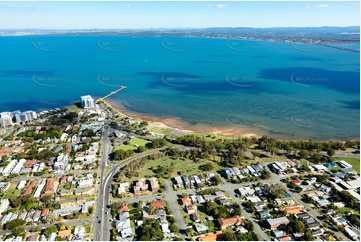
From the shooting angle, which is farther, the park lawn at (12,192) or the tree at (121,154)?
the tree at (121,154)

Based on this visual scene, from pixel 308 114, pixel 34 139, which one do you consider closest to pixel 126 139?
pixel 34 139

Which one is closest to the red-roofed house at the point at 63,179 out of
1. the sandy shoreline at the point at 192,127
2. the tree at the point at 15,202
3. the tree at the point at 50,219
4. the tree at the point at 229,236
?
the tree at the point at 15,202

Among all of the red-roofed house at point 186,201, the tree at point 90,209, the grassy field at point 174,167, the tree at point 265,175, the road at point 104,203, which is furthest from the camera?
the grassy field at point 174,167

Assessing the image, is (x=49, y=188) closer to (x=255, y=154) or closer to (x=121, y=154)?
(x=121, y=154)

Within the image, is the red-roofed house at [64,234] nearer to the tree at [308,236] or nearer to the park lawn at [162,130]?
the tree at [308,236]

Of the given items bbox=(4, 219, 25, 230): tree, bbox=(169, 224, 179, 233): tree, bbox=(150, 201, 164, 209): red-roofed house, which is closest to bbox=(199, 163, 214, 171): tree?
bbox=(150, 201, 164, 209): red-roofed house

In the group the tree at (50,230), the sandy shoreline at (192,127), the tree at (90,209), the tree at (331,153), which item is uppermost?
the tree at (331,153)

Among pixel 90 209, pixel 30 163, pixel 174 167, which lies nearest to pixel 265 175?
pixel 174 167
